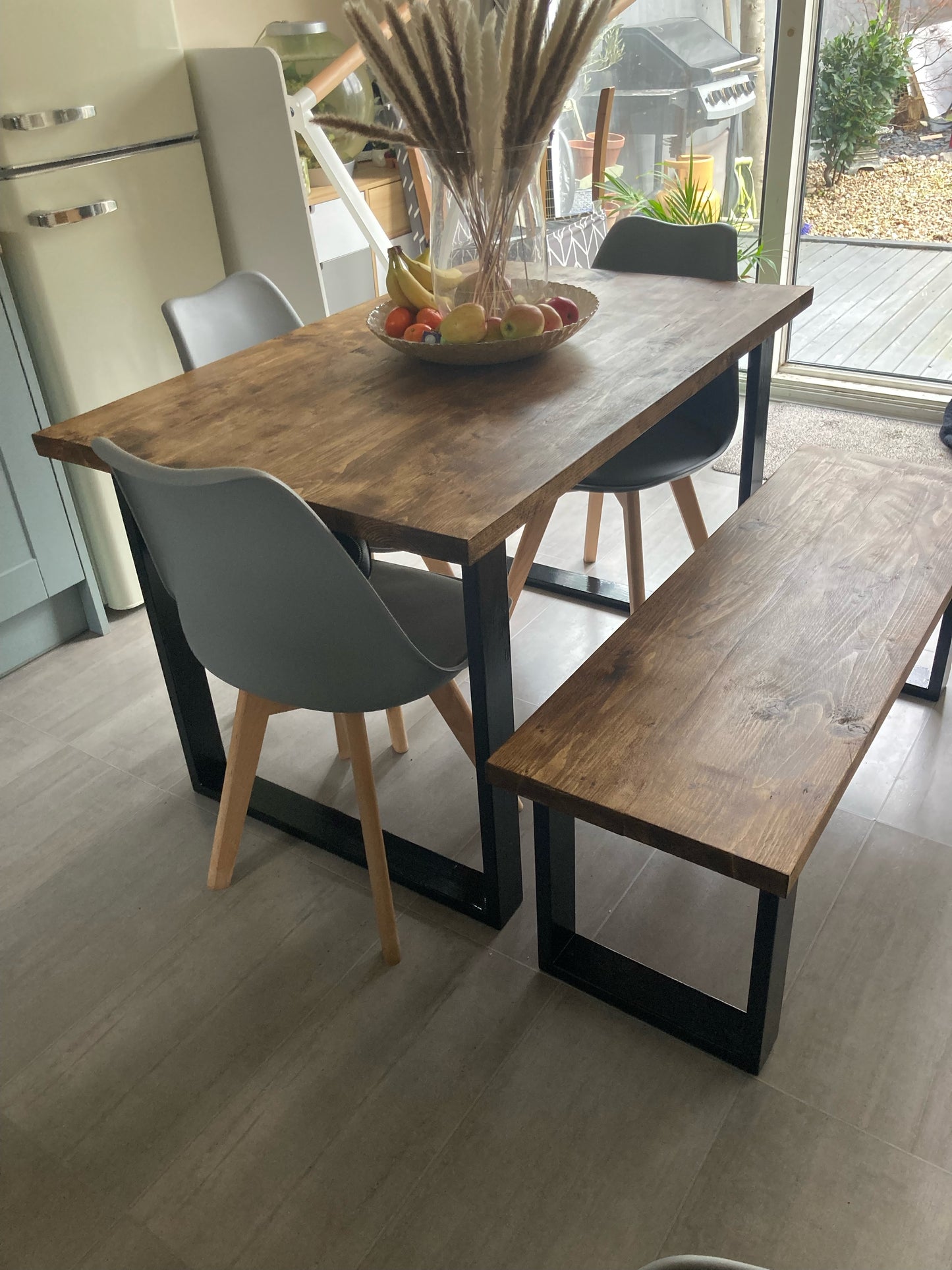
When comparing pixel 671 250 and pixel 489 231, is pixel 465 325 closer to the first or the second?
pixel 489 231

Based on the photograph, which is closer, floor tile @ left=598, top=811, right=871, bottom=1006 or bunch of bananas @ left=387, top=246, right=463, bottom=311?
floor tile @ left=598, top=811, right=871, bottom=1006

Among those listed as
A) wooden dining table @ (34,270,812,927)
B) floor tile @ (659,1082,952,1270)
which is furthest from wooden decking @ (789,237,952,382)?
floor tile @ (659,1082,952,1270)

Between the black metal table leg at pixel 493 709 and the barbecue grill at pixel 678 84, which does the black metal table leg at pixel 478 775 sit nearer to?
the black metal table leg at pixel 493 709

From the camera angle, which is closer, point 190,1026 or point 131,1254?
point 131,1254

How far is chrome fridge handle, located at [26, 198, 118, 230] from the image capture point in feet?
7.43

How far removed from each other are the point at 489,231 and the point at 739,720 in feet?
2.94

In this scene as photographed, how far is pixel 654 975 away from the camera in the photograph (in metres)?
1.57

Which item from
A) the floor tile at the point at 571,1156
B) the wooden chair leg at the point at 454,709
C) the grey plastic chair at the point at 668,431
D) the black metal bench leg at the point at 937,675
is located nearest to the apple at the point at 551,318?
the grey plastic chair at the point at 668,431

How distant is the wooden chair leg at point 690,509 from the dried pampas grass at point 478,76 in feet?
2.94

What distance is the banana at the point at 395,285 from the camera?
1.84 meters

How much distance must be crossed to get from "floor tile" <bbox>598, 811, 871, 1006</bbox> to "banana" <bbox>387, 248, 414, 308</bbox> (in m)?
1.08

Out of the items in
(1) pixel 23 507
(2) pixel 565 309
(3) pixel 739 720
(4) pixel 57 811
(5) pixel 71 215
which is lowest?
(4) pixel 57 811

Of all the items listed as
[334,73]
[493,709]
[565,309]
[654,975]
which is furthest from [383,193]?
[654,975]

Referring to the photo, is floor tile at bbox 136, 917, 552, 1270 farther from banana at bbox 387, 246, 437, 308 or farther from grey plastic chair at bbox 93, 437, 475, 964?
banana at bbox 387, 246, 437, 308
